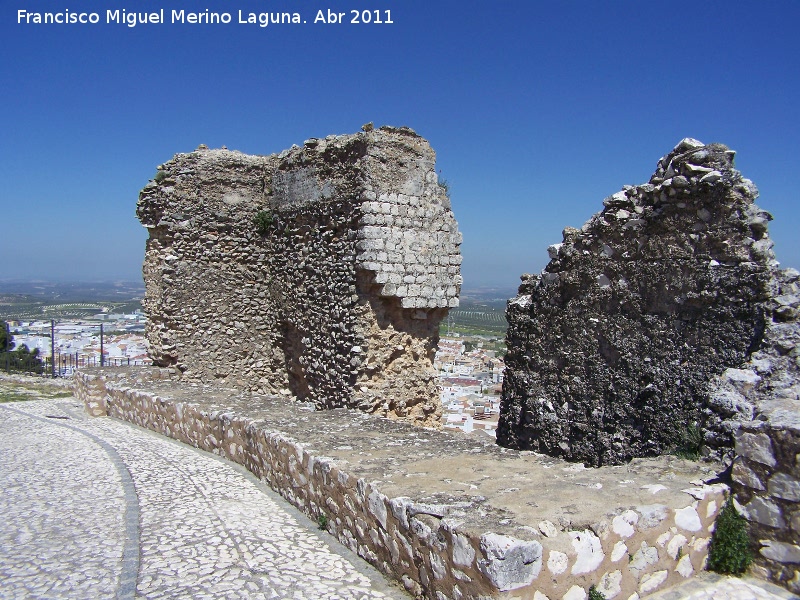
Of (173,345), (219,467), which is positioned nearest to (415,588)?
(219,467)

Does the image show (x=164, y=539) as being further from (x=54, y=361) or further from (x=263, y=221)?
(x=54, y=361)

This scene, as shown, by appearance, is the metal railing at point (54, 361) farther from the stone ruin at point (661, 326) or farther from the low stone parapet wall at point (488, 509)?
the stone ruin at point (661, 326)

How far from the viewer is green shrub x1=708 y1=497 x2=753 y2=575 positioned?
391 centimetres

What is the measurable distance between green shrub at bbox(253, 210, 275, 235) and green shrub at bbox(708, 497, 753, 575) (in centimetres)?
827

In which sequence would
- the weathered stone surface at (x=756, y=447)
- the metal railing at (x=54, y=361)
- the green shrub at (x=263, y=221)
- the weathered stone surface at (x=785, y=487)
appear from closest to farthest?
the weathered stone surface at (x=785, y=487)
the weathered stone surface at (x=756, y=447)
the green shrub at (x=263, y=221)
the metal railing at (x=54, y=361)

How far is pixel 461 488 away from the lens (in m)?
4.37

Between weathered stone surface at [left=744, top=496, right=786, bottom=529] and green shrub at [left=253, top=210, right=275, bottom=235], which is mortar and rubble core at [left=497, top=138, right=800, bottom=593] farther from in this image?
green shrub at [left=253, top=210, right=275, bottom=235]

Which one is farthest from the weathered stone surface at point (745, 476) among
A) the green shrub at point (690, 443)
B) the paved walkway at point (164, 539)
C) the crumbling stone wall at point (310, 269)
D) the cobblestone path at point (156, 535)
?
the crumbling stone wall at point (310, 269)

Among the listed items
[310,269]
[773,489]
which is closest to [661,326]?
[773,489]

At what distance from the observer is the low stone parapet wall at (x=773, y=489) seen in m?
3.72

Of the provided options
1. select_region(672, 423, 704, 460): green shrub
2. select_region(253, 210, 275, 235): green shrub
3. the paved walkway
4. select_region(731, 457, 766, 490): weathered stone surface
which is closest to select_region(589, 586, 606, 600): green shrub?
the paved walkway

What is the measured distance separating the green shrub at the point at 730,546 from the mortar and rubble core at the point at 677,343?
0.06 m

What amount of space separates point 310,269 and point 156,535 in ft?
17.1

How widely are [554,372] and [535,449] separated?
81 centimetres
